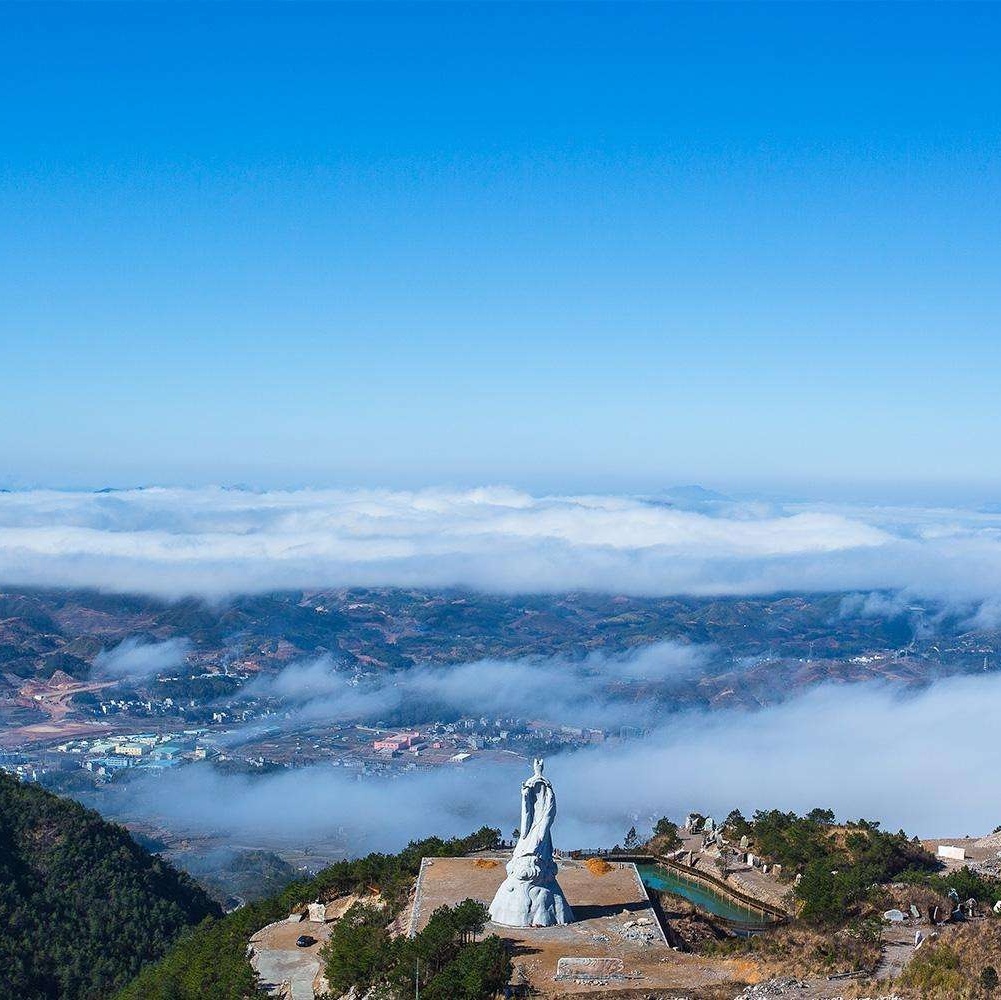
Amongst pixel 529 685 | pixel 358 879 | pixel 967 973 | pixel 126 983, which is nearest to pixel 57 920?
pixel 126 983

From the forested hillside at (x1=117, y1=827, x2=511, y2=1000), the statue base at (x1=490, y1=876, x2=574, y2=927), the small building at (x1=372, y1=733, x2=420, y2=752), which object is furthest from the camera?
the small building at (x1=372, y1=733, x2=420, y2=752)

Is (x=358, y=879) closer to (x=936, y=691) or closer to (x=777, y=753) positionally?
(x=777, y=753)

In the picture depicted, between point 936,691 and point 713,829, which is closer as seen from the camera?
point 713,829

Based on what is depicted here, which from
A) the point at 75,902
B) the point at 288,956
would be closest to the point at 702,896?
the point at 288,956

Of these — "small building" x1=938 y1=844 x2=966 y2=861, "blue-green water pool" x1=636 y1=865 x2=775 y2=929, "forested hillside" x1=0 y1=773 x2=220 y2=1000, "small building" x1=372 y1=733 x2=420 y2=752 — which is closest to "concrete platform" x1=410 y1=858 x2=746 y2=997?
"blue-green water pool" x1=636 y1=865 x2=775 y2=929

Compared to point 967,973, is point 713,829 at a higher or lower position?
lower

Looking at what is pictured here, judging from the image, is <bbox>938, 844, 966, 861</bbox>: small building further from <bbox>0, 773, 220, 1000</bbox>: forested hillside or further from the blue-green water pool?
<bbox>0, 773, 220, 1000</bbox>: forested hillside
